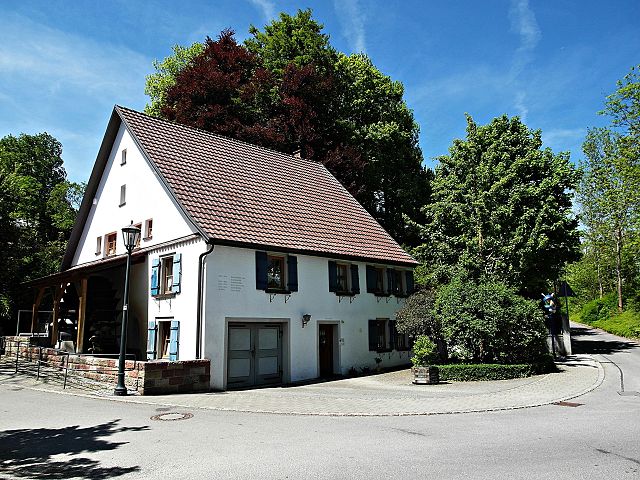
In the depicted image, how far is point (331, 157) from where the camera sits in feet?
108

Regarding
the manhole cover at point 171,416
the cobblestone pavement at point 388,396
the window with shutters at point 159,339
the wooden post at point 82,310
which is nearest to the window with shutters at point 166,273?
the window with shutters at point 159,339

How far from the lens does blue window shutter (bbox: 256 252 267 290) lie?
61.6 feet

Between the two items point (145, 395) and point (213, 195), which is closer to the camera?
point (145, 395)

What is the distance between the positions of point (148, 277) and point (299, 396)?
337 inches

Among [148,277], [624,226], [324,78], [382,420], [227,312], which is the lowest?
[382,420]

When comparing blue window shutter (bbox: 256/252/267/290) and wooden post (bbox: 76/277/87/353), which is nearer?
blue window shutter (bbox: 256/252/267/290)

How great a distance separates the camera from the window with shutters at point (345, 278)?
21891 millimetres

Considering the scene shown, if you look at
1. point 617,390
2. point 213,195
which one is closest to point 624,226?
point 617,390

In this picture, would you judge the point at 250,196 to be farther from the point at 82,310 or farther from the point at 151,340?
the point at 82,310

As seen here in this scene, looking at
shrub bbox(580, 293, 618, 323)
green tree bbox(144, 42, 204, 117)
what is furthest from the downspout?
shrub bbox(580, 293, 618, 323)

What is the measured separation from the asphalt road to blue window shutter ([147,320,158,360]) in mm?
5594

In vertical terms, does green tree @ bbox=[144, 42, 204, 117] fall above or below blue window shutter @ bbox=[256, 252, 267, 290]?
above

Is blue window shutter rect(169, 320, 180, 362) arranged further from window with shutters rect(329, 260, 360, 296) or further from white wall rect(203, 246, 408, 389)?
window with shutters rect(329, 260, 360, 296)

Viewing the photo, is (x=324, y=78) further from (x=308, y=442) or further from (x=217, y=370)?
(x=308, y=442)
